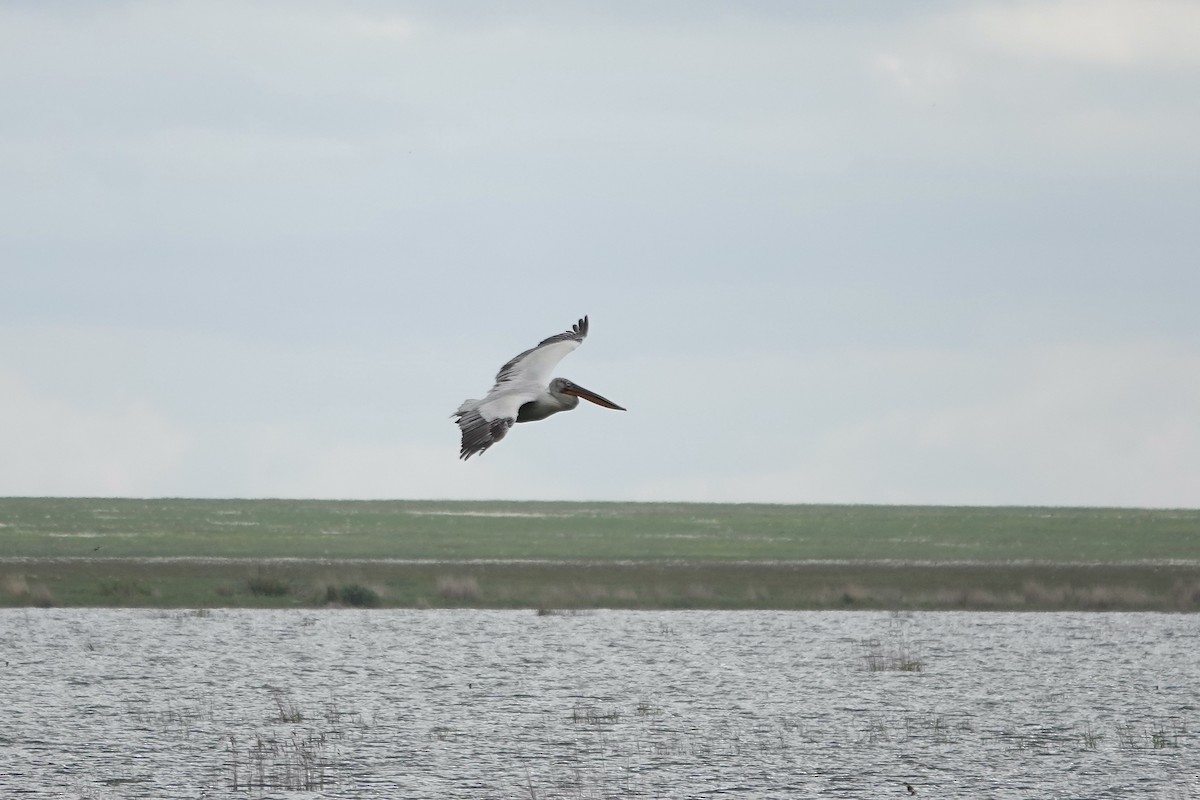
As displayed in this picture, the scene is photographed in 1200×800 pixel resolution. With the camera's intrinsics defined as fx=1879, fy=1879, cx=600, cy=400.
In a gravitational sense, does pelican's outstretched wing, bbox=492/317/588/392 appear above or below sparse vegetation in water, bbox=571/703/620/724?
above

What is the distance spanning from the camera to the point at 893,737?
28.6 meters

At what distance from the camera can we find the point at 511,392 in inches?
796

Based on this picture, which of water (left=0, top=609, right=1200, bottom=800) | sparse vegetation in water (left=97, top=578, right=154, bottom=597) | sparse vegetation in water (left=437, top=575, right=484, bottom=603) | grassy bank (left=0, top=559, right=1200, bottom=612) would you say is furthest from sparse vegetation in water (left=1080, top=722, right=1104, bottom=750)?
sparse vegetation in water (left=97, top=578, right=154, bottom=597)

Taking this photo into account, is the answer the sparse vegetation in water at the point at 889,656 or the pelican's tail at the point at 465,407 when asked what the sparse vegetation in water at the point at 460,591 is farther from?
the pelican's tail at the point at 465,407

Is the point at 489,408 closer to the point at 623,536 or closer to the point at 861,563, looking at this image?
the point at 861,563

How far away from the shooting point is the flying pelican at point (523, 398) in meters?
18.2

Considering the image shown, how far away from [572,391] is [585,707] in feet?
41.8

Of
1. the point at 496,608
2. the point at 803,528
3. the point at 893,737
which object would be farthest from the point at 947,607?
the point at 803,528

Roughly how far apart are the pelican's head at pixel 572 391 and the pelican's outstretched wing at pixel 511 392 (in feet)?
0.54

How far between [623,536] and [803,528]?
15526mm

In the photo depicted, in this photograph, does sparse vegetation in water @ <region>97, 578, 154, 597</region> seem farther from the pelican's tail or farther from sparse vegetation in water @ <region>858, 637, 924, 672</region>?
the pelican's tail

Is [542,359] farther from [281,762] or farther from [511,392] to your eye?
[281,762]

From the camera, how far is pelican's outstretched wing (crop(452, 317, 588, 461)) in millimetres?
18047

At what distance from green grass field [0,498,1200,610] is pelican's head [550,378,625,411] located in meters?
33.5
